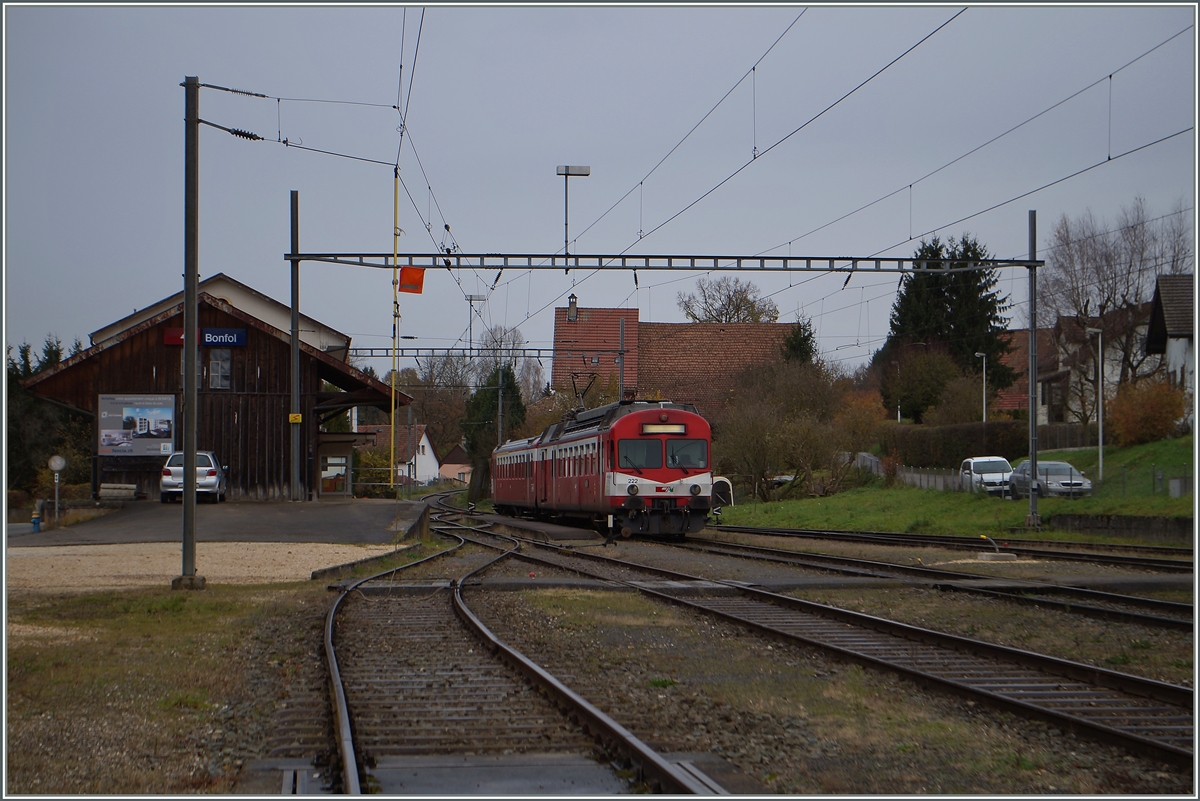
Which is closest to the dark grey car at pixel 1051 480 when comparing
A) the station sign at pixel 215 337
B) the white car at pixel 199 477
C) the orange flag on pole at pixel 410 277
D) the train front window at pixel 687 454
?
the train front window at pixel 687 454

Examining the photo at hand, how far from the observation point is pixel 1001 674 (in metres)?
8.23

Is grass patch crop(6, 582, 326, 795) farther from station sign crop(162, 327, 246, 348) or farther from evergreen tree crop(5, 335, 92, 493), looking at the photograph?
evergreen tree crop(5, 335, 92, 493)

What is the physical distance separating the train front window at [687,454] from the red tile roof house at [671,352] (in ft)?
106

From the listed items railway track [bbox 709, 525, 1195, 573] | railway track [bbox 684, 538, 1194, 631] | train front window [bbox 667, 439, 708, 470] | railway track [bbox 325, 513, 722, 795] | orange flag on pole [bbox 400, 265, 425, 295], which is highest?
orange flag on pole [bbox 400, 265, 425, 295]

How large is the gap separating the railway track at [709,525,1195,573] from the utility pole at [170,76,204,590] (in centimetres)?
1435

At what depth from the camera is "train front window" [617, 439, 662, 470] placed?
2439cm

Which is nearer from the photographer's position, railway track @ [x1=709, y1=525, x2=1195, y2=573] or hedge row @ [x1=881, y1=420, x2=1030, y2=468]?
railway track @ [x1=709, y1=525, x2=1195, y2=573]

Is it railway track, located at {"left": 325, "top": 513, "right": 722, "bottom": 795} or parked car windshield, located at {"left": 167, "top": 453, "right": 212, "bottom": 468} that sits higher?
parked car windshield, located at {"left": 167, "top": 453, "right": 212, "bottom": 468}

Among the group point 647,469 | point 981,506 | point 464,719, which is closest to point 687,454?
point 647,469

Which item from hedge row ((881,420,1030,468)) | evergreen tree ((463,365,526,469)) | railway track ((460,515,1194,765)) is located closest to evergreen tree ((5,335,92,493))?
evergreen tree ((463,365,526,469))

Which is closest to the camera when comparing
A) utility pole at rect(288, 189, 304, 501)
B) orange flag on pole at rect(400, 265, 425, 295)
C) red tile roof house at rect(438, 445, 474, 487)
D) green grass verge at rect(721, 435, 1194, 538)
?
orange flag on pole at rect(400, 265, 425, 295)

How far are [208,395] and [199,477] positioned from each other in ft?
11.5

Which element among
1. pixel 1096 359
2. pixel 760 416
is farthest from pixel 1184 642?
pixel 1096 359

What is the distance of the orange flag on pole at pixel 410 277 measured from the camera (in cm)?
2434
